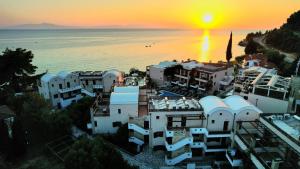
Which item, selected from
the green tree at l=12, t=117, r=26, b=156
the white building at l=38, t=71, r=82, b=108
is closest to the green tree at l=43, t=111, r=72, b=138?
the green tree at l=12, t=117, r=26, b=156

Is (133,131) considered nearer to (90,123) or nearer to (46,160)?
(90,123)

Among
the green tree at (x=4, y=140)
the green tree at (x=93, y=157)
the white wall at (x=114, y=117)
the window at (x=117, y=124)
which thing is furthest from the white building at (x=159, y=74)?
the green tree at (x=4, y=140)

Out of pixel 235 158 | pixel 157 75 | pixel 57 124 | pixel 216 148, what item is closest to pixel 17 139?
pixel 57 124

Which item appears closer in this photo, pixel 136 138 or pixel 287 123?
pixel 287 123

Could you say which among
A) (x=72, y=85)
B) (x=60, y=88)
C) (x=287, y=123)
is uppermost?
(x=287, y=123)

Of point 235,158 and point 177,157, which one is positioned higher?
point 235,158

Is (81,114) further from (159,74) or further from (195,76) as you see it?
(195,76)
